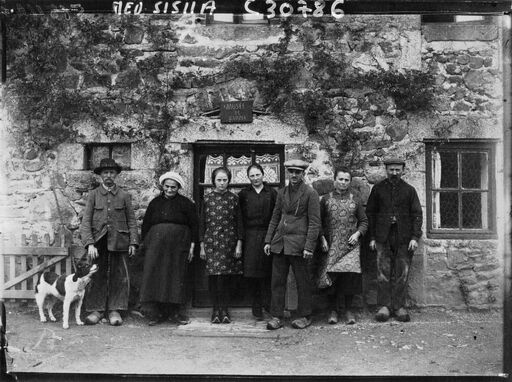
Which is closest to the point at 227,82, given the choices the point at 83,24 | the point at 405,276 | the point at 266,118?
the point at 266,118

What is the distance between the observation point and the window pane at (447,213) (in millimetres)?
6836

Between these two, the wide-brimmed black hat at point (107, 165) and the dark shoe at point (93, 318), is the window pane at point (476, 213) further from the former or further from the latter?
the dark shoe at point (93, 318)

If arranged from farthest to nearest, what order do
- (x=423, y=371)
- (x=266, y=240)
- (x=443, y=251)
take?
(x=443, y=251) → (x=266, y=240) → (x=423, y=371)

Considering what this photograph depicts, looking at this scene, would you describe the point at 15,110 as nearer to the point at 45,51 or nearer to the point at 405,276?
the point at 45,51

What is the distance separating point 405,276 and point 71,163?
14.0 feet

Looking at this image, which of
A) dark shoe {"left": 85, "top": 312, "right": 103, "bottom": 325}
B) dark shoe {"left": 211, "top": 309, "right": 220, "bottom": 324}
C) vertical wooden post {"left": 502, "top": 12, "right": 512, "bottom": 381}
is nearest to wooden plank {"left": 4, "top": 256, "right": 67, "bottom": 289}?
dark shoe {"left": 85, "top": 312, "right": 103, "bottom": 325}

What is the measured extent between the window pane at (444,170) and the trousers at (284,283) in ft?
6.75

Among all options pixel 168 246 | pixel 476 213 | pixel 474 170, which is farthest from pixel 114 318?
pixel 474 170

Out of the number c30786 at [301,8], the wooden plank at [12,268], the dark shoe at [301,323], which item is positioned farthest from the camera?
the wooden plank at [12,268]

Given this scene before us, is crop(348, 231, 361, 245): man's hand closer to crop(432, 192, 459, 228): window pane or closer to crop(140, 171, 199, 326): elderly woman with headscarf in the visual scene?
crop(432, 192, 459, 228): window pane

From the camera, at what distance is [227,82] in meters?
6.86

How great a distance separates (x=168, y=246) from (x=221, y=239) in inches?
23.8

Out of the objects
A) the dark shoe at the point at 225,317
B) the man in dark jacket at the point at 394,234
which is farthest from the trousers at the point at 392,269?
the dark shoe at the point at 225,317

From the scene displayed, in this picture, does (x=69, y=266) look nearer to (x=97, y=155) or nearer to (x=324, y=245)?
(x=97, y=155)
